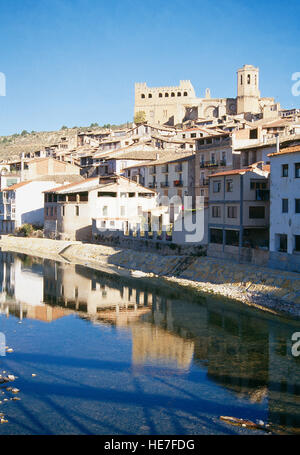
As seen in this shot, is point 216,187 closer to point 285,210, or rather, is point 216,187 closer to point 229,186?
point 229,186

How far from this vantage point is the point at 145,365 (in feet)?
59.5

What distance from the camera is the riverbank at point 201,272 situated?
25.6 metres

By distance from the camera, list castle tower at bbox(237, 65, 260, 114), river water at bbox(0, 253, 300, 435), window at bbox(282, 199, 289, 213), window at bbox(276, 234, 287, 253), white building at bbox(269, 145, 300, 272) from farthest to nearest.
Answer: castle tower at bbox(237, 65, 260, 114)
window at bbox(276, 234, 287, 253)
window at bbox(282, 199, 289, 213)
white building at bbox(269, 145, 300, 272)
river water at bbox(0, 253, 300, 435)

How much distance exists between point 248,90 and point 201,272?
2729 inches

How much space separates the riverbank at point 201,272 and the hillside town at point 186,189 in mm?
923

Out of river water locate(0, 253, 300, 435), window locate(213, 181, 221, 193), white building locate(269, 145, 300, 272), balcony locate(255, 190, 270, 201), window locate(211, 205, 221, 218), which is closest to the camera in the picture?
river water locate(0, 253, 300, 435)

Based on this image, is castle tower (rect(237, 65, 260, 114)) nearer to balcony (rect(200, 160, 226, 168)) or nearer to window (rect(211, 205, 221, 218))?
balcony (rect(200, 160, 226, 168))

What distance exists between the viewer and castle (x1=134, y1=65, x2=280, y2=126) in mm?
94062

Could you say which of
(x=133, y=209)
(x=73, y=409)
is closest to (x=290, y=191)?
(x=73, y=409)

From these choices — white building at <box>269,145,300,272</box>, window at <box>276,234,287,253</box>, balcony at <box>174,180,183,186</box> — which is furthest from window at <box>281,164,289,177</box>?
balcony at <box>174,180,183,186</box>

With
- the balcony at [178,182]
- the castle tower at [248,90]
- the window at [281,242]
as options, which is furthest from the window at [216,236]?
the castle tower at [248,90]

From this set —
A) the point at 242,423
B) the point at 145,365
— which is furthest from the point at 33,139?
the point at 242,423

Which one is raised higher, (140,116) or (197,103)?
(197,103)

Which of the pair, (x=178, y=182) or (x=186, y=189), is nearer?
(x=186, y=189)
